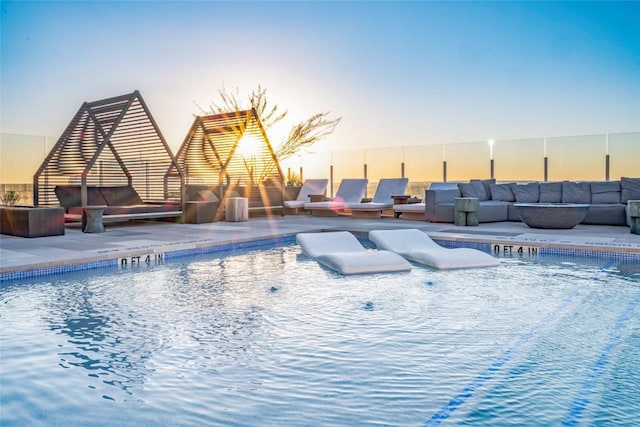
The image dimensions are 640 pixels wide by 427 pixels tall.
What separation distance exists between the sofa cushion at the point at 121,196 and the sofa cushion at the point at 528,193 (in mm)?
7421

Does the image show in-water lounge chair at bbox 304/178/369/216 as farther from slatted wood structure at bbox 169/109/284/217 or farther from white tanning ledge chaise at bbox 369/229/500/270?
white tanning ledge chaise at bbox 369/229/500/270

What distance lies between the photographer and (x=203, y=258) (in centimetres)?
634

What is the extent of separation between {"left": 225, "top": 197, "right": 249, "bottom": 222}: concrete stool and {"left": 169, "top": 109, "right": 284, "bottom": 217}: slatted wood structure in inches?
15.0

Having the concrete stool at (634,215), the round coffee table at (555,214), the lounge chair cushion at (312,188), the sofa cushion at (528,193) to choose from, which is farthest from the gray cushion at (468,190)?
the lounge chair cushion at (312,188)

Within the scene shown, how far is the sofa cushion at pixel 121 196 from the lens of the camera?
10113 mm

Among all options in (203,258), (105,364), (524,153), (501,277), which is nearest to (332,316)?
(105,364)

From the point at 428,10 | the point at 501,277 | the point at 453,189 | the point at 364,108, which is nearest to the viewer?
the point at 501,277

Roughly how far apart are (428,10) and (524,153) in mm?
4448

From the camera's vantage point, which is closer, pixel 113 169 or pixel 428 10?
pixel 113 169

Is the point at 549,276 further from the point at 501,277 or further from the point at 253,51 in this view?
the point at 253,51

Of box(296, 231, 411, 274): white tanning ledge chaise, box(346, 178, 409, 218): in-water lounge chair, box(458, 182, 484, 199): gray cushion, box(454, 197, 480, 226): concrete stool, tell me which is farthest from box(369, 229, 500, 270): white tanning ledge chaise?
box(346, 178, 409, 218): in-water lounge chair

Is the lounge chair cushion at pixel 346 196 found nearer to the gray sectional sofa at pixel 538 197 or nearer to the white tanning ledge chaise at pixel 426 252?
the gray sectional sofa at pixel 538 197

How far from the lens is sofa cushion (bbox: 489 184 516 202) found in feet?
33.5

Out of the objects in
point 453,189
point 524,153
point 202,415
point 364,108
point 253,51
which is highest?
point 253,51
